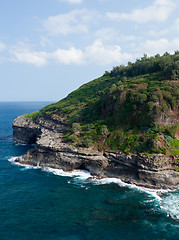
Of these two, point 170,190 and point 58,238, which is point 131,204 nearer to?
point 170,190

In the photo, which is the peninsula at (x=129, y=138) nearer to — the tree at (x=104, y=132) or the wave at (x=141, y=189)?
the tree at (x=104, y=132)

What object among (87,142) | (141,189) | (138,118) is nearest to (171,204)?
A: (141,189)

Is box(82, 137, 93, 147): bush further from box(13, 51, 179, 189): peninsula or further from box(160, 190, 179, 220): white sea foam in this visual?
box(160, 190, 179, 220): white sea foam

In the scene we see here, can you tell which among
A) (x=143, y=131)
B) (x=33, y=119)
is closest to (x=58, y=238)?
(x=143, y=131)

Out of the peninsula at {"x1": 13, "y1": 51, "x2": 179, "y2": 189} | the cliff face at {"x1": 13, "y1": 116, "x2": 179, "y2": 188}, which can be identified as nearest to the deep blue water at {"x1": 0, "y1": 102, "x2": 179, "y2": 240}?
the cliff face at {"x1": 13, "y1": 116, "x2": 179, "y2": 188}

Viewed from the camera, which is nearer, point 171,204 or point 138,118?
point 171,204

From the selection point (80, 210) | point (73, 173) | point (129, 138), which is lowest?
point (80, 210)

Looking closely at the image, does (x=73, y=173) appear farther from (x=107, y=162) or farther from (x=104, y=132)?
(x=104, y=132)

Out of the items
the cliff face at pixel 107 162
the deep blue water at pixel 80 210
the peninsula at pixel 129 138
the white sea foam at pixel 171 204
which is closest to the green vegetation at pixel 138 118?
the peninsula at pixel 129 138
